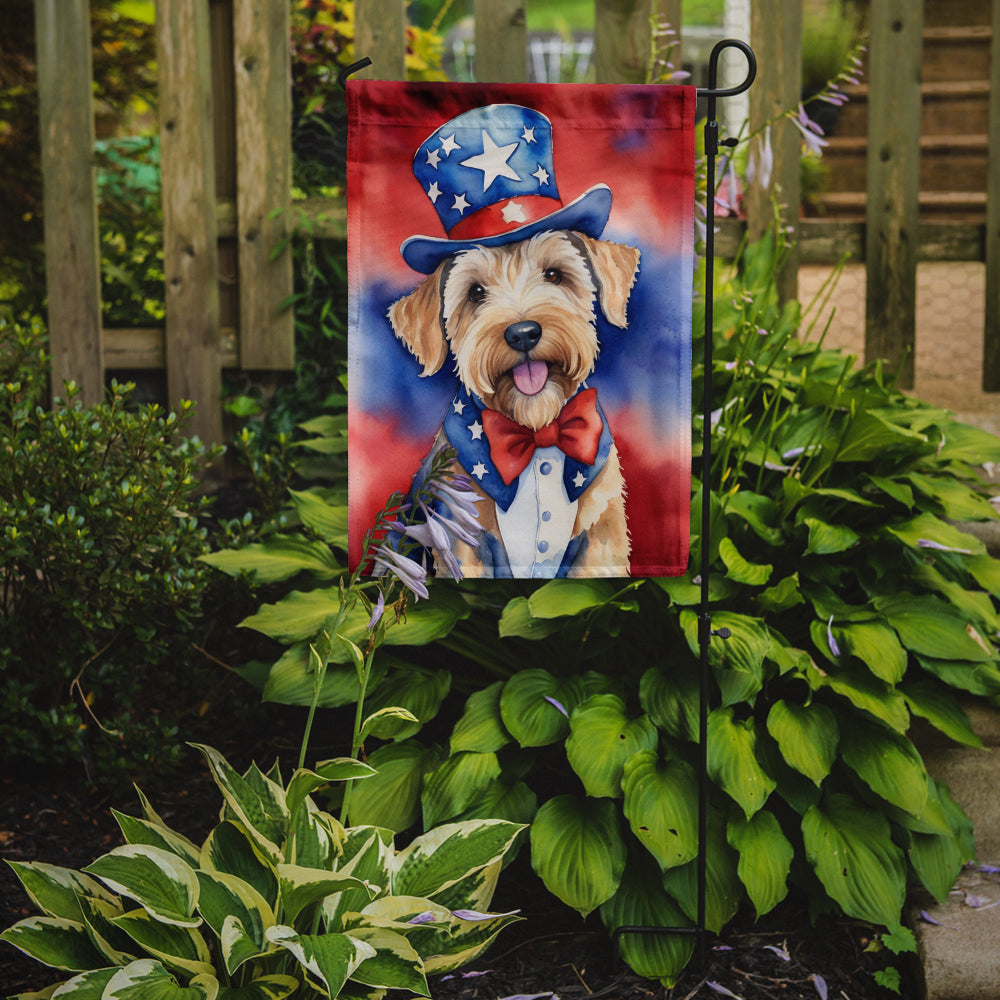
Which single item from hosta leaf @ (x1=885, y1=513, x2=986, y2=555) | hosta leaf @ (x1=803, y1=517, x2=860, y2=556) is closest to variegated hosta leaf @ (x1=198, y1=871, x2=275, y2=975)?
hosta leaf @ (x1=803, y1=517, x2=860, y2=556)

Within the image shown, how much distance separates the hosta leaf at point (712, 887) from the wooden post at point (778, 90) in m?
2.10

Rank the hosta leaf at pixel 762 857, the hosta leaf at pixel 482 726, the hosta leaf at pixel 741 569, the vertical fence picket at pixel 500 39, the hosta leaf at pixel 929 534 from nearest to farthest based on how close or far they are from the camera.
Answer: the hosta leaf at pixel 762 857 → the hosta leaf at pixel 482 726 → the hosta leaf at pixel 741 569 → the hosta leaf at pixel 929 534 → the vertical fence picket at pixel 500 39

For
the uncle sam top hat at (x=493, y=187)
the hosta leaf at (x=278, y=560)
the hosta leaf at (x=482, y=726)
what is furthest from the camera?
the hosta leaf at (x=278, y=560)

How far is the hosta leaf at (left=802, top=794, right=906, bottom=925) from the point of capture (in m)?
1.90

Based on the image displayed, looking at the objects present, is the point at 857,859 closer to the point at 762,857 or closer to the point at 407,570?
the point at 762,857

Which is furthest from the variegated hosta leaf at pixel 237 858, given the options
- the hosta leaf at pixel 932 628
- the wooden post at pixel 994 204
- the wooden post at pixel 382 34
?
the wooden post at pixel 994 204

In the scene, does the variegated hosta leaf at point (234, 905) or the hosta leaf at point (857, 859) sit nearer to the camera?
the variegated hosta leaf at point (234, 905)

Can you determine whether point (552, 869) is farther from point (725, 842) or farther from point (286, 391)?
point (286, 391)

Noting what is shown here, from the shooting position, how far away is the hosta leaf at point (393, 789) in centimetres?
202

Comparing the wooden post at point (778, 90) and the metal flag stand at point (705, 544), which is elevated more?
the wooden post at point (778, 90)

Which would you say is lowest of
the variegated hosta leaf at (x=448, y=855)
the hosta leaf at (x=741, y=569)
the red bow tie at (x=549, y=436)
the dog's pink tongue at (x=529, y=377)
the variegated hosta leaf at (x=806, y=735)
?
the variegated hosta leaf at (x=448, y=855)

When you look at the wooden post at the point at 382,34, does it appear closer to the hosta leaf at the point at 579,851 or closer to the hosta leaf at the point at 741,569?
the hosta leaf at the point at 741,569

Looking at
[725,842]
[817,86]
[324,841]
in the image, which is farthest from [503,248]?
[817,86]

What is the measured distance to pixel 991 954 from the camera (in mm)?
1890
